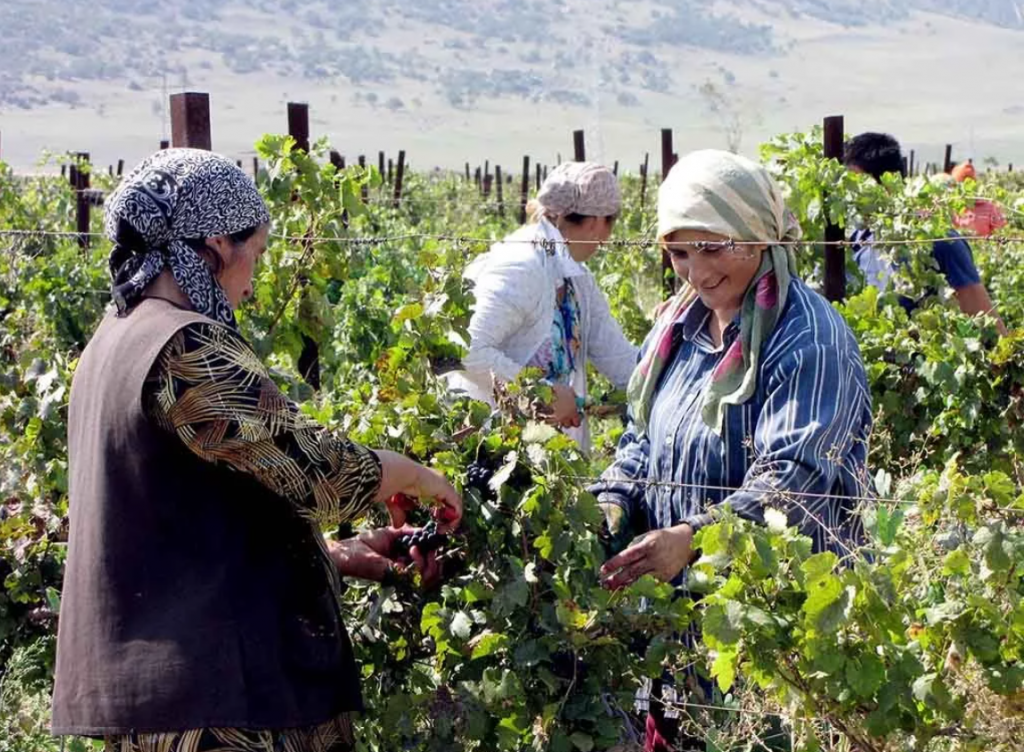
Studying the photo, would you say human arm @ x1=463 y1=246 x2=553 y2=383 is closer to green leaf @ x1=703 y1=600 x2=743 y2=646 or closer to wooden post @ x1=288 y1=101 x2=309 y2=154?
wooden post @ x1=288 y1=101 x2=309 y2=154

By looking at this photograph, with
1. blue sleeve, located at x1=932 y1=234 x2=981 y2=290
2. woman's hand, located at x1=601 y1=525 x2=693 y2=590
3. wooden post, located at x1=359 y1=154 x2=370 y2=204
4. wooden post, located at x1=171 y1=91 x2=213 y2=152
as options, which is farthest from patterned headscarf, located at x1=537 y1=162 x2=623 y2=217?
woman's hand, located at x1=601 y1=525 x2=693 y2=590

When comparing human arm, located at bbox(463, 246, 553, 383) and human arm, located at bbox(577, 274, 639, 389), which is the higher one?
human arm, located at bbox(463, 246, 553, 383)

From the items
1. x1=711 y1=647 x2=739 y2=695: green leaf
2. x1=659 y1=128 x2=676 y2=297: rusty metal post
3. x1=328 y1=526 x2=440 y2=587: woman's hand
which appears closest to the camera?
x1=711 y1=647 x2=739 y2=695: green leaf

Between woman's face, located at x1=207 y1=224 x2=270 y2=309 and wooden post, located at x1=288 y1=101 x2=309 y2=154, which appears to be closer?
woman's face, located at x1=207 y1=224 x2=270 y2=309

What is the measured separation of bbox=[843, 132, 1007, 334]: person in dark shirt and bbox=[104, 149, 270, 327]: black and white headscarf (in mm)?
3376

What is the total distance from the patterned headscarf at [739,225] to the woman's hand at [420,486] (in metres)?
0.55

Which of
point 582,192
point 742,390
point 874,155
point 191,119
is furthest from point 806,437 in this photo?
point 874,155

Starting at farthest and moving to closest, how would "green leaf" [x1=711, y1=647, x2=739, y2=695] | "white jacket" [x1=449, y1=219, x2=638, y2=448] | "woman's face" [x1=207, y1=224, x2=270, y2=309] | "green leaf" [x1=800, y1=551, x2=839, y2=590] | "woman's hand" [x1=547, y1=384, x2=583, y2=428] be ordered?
"white jacket" [x1=449, y1=219, x2=638, y2=448] < "woman's hand" [x1=547, y1=384, x2=583, y2=428] < "woman's face" [x1=207, y1=224, x2=270, y2=309] < "green leaf" [x1=711, y1=647, x2=739, y2=695] < "green leaf" [x1=800, y1=551, x2=839, y2=590]

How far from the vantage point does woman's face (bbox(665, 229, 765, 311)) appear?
9.38 ft

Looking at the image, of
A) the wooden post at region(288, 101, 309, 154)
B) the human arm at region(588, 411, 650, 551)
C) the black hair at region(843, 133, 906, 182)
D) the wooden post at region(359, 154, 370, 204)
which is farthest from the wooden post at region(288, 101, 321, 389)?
the black hair at region(843, 133, 906, 182)

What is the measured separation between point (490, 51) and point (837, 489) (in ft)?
383

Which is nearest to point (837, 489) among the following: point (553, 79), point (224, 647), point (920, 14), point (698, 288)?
point (698, 288)

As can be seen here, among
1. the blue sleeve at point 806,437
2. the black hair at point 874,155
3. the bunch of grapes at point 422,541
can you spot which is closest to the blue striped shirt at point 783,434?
the blue sleeve at point 806,437

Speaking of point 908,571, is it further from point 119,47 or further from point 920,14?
point 920,14
